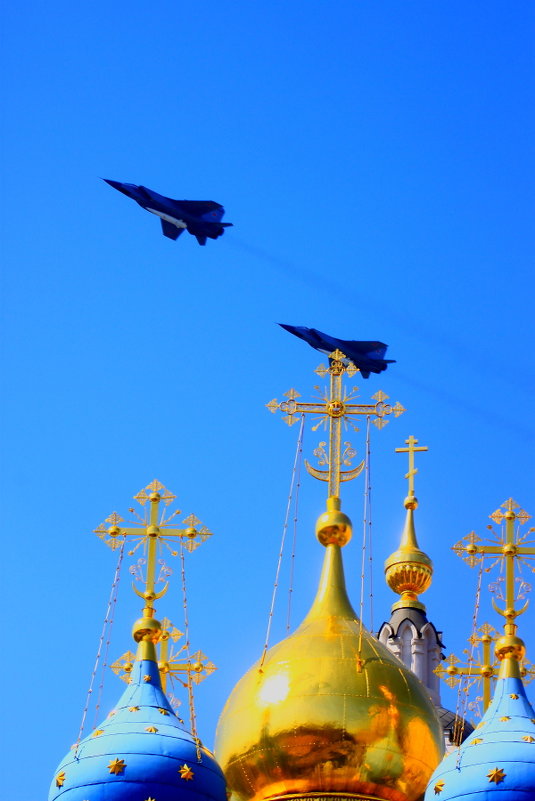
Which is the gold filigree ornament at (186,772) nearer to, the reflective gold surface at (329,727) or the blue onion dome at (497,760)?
the reflective gold surface at (329,727)

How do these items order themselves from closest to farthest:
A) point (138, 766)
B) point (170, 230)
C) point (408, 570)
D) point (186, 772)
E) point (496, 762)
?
point (496, 762) < point (138, 766) < point (186, 772) < point (408, 570) < point (170, 230)

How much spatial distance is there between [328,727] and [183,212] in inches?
855

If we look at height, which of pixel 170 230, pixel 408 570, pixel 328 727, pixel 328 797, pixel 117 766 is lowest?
pixel 117 766

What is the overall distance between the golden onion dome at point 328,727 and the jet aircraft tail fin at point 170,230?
20379 millimetres

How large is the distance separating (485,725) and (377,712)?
191cm

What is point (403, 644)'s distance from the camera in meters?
51.1

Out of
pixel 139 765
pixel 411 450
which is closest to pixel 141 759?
pixel 139 765

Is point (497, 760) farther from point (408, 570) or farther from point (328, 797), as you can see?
point (408, 570)

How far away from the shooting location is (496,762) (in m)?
30.4

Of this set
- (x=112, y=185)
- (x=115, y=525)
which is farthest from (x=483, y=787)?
(x=112, y=185)

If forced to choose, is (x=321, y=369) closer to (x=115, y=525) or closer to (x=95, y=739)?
(x=115, y=525)

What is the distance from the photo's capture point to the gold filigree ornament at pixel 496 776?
98.9 ft

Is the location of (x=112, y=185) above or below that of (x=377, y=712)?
above

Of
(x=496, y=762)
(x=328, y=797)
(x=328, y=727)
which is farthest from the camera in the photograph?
(x=328, y=727)
